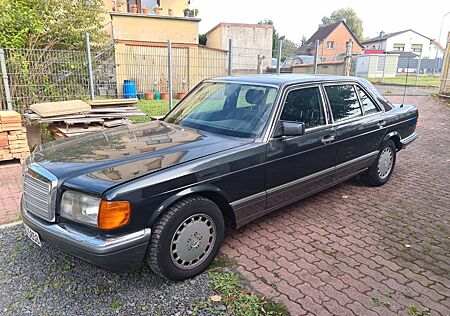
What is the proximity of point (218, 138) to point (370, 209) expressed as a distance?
8.22 ft

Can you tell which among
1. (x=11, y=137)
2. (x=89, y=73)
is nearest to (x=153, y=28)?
(x=89, y=73)

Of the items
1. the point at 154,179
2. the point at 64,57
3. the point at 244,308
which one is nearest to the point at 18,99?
the point at 64,57

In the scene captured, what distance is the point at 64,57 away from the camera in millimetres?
7793

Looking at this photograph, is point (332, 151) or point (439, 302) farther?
point (332, 151)

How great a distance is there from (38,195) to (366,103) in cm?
436

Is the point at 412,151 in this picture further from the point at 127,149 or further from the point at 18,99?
the point at 18,99

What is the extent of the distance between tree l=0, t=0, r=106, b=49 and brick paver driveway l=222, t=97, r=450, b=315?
280 inches

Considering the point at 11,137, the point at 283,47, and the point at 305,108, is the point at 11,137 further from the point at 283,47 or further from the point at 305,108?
the point at 283,47

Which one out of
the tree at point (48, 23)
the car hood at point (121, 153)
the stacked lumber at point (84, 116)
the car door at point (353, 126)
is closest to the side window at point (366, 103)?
the car door at point (353, 126)

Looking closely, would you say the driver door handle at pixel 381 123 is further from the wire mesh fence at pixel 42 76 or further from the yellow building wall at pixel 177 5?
the yellow building wall at pixel 177 5

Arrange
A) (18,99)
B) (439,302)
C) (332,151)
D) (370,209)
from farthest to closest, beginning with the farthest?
(18,99) → (370,209) → (332,151) → (439,302)

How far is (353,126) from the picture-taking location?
4477 millimetres

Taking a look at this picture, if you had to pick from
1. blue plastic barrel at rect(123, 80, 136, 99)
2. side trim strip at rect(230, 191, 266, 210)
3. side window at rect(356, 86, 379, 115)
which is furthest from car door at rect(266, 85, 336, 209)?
blue plastic barrel at rect(123, 80, 136, 99)

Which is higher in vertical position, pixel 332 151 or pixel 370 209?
pixel 332 151
